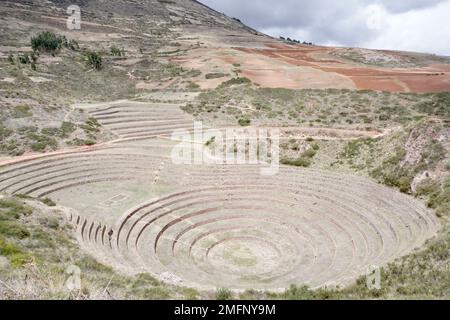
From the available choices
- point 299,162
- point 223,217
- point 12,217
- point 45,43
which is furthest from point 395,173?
point 45,43

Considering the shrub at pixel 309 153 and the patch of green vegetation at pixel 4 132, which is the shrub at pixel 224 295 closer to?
the shrub at pixel 309 153

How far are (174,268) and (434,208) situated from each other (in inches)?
533

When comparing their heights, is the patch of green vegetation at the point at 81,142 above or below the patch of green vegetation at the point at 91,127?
below

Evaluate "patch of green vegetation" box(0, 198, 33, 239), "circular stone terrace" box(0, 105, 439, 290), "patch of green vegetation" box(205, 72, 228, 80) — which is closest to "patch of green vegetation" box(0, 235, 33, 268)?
"patch of green vegetation" box(0, 198, 33, 239)

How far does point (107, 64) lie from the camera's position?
71.6 m

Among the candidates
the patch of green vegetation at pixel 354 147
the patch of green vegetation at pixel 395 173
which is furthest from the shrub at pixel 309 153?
the patch of green vegetation at pixel 395 173

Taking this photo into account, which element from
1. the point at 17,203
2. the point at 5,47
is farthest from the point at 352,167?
the point at 5,47

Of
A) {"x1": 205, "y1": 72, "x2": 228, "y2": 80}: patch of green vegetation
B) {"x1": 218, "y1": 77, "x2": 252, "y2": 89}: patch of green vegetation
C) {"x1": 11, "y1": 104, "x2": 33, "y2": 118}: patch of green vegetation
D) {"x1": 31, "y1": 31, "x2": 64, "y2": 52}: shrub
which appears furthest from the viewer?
{"x1": 31, "y1": 31, "x2": 64, "y2": 52}: shrub

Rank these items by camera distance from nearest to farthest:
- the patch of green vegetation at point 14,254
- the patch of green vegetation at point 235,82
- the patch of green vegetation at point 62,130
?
the patch of green vegetation at point 14,254 → the patch of green vegetation at point 62,130 → the patch of green vegetation at point 235,82

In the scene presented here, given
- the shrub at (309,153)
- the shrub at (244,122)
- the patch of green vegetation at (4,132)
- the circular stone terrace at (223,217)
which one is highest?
the shrub at (244,122)

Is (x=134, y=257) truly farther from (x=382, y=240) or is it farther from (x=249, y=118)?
(x=249, y=118)

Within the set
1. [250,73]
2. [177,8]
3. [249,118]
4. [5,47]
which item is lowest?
[249,118]

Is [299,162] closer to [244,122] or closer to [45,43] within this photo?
[244,122]

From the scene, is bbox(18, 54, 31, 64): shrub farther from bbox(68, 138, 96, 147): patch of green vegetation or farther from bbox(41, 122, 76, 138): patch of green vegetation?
bbox(68, 138, 96, 147): patch of green vegetation
